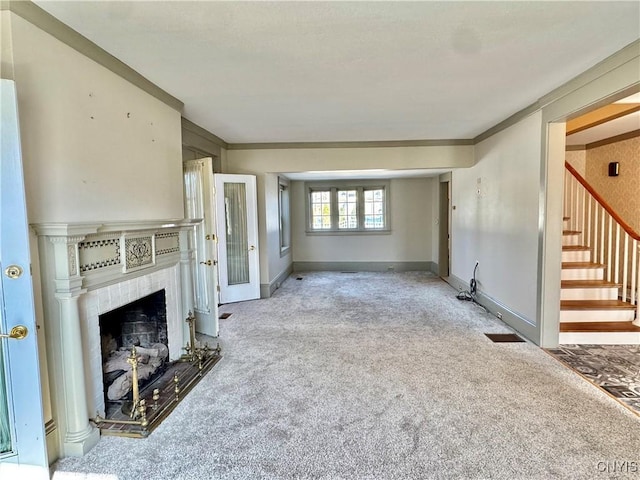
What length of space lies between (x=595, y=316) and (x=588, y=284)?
1.42ft

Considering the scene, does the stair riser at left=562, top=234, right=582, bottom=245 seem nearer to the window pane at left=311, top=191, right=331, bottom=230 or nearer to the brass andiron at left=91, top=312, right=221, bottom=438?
the brass andiron at left=91, top=312, right=221, bottom=438

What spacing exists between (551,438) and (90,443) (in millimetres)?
2815

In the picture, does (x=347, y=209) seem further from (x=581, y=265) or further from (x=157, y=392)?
(x=157, y=392)

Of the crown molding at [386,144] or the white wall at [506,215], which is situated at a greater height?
the crown molding at [386,144]

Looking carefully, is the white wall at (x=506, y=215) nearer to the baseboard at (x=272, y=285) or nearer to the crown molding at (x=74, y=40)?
the baseboard at (x=272, y=285)

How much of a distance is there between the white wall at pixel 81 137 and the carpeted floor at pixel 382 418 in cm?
153

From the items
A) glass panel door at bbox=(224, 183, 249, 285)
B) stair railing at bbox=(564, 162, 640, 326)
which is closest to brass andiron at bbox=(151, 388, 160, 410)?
glass panel door at bbox=(224, 183, 249, 285)

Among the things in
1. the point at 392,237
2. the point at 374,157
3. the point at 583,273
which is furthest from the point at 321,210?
the point at 583,273

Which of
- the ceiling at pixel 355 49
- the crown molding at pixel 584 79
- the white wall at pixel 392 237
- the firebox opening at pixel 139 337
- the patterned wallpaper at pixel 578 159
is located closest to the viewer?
the ceiling at pixel 355 49

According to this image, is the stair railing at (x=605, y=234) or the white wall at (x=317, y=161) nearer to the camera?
the stair railing at (x=605, y=234)

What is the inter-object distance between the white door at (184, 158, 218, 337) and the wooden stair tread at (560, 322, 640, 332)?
3.84 meters

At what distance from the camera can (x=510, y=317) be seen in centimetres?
409

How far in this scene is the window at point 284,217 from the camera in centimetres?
730

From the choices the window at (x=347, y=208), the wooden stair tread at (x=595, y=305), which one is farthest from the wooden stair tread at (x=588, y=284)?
the window at (x=347, y=208)
